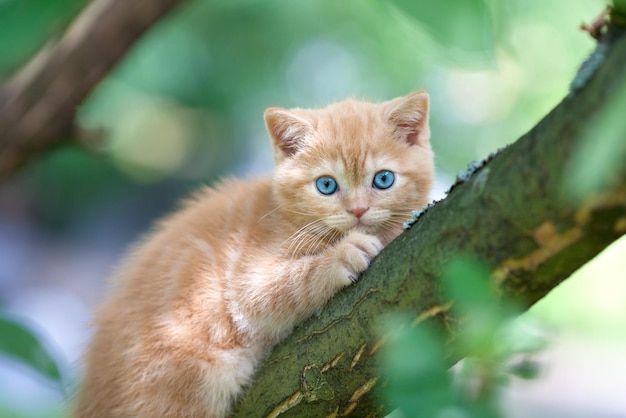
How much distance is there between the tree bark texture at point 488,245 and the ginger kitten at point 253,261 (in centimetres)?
18

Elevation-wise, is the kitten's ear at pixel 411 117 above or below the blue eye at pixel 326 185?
above

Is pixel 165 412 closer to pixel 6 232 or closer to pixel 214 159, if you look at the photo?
pixel 214 159

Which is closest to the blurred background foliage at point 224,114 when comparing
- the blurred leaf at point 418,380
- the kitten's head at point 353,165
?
the kitten's head at point 353,165

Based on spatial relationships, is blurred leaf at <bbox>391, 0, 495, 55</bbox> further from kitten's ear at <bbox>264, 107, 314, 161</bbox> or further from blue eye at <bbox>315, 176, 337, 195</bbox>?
kitten's ear at <bbox>264, 107, 314, 161</bbox>

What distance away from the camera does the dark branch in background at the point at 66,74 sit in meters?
2.13

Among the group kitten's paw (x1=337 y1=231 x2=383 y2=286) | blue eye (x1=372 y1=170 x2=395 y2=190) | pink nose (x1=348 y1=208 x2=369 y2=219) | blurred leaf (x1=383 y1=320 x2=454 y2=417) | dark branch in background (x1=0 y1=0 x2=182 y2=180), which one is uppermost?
dark branch in background (x1=0 y1=0 x2=182 y2=180)

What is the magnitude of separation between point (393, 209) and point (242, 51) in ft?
8.32

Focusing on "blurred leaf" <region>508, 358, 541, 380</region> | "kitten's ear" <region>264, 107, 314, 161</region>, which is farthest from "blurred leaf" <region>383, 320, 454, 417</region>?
"kitten's ear" <region>264, 107, 314, 161</region>

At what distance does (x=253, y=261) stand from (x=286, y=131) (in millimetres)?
430

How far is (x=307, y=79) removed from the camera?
3.96 m

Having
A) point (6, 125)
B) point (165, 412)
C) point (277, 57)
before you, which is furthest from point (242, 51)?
point (165, 412)

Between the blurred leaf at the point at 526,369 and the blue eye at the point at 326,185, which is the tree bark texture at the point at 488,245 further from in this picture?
the blue eye at the point at 326,185

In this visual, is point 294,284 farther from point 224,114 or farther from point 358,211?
point 224,114

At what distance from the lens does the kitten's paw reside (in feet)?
4.79
